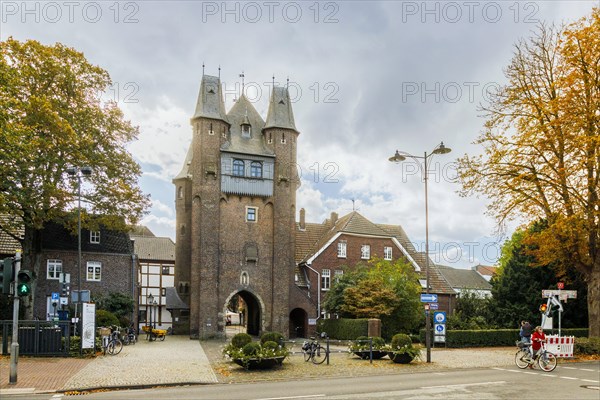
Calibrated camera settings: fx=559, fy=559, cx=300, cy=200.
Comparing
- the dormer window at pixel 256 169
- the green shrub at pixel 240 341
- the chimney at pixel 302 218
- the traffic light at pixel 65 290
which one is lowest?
the green shrub at pixel 240 341

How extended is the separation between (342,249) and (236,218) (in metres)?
11.1

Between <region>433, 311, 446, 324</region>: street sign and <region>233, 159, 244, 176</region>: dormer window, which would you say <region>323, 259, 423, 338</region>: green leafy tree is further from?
<region>233, 159, 244, 176</region>: dormer window

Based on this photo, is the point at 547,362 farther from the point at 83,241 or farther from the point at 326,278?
the point at 83,241

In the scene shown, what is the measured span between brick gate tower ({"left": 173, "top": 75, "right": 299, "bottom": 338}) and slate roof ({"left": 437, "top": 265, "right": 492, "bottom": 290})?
4137 cm

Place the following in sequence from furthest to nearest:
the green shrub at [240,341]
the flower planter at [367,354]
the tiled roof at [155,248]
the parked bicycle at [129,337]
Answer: the tiled roof at [155,248] < the parked bicycle at [129,337] < the flower planter at [367,354] < the green shrub at [240,341]

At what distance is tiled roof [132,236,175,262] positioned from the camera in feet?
220

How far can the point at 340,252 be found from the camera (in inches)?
2003

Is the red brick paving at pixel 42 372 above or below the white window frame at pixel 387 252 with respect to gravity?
below

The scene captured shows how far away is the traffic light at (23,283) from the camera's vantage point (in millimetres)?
16016

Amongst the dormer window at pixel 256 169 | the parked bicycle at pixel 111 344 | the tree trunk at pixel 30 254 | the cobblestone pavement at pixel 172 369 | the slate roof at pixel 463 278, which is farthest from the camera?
the slate roof at pixel 463 278

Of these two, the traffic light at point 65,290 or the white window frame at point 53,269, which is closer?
the traffic light at point 65,290

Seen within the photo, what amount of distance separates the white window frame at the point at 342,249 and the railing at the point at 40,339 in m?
30.0

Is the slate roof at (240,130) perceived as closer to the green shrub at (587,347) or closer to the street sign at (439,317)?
the street sign at (439,317)

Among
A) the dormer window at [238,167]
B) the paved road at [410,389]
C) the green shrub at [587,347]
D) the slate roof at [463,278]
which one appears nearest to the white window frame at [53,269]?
the dormer window at [238,167]
